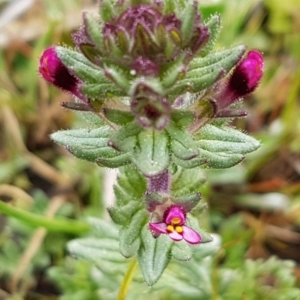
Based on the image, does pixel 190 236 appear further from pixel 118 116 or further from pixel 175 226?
pixel 118 116

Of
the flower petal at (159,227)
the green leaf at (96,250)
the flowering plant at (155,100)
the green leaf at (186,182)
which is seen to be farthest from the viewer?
the green leaf at (96,250)

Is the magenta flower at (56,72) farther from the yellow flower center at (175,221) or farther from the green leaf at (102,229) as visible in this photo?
the green leaf at (102,229)

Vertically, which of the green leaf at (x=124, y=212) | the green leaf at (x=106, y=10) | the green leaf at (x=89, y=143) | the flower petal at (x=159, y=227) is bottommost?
the flower petal at (x=159, y=227)

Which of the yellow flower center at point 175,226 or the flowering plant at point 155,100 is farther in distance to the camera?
the yellow flower center at point 175,226

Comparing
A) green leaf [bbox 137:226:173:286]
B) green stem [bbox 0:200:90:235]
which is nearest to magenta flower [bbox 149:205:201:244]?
green leaf [bbox 137:226:173:286]

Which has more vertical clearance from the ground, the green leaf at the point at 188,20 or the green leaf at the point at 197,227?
the green leaf at the point at 188,20

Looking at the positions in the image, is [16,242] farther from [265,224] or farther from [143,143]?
[143,143]

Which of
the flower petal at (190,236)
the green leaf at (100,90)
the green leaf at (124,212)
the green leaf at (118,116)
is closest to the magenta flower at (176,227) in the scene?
the flower petal at (190,236)
